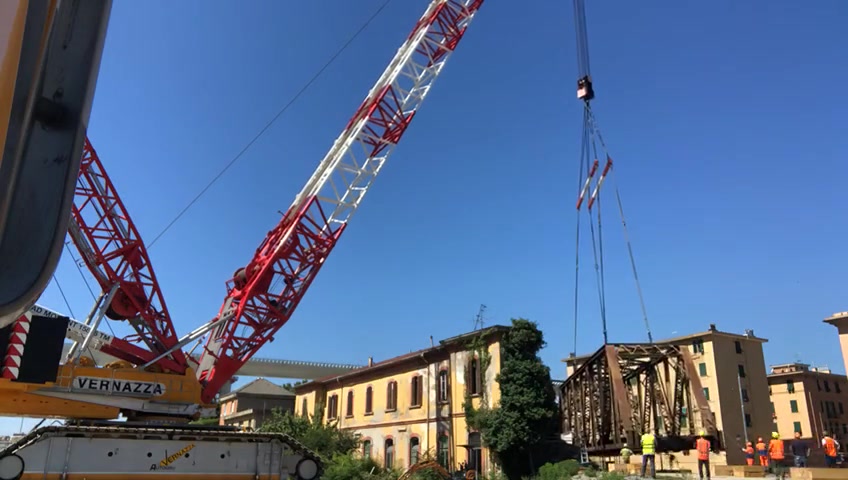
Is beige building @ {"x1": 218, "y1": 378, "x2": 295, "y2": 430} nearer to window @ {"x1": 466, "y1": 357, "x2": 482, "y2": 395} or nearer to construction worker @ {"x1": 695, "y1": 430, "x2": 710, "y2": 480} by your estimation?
window @ {"x1": 466, "y1": 357, "x2": 482, "y2": 395}

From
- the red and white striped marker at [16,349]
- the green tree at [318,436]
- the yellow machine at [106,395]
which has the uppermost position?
the red and white striped marker at [16,349]

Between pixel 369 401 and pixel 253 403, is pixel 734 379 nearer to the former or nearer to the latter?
pixel 369 401

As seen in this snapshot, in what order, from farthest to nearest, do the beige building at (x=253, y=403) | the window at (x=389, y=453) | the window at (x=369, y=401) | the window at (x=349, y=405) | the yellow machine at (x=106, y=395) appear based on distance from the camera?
the beige building at (x=253, y=403) < the window at (x=349, y=405) < the window at (x=369, y=401) < the window at (x=389, y=453) < the yellow machine at (x=106, y=395)

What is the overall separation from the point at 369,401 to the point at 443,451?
9089mm

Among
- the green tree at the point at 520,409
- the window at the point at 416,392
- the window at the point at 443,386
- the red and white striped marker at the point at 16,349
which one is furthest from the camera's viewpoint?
the window at the point at 416,392

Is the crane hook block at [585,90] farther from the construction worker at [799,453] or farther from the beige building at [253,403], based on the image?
the beige building at [253,403]

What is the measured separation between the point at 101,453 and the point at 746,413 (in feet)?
172

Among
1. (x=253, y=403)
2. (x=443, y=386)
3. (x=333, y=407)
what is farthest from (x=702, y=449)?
(x=253, y=403)

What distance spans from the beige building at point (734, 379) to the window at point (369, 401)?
18.7m

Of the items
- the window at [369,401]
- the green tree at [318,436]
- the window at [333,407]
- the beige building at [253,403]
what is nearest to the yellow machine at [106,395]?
the green tree at [318,436]

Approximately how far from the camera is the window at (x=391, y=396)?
120ft

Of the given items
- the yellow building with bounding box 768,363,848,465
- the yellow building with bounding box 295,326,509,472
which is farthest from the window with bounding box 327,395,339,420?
the yellow building with bounding box 768,363,848,465

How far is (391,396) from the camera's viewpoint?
36.9m

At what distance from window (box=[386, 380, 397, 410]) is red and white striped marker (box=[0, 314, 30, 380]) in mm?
25243
